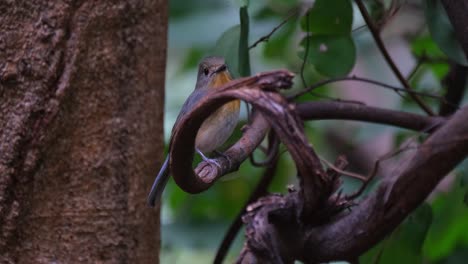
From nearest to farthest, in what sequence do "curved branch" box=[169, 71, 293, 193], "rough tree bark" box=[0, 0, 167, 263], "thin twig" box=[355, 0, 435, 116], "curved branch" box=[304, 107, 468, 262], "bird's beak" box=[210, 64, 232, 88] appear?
"curved branch" box=[169, 71, 293, 193] < "curved branch" box=[304, 107, 468, 262] < "rough tree bark" box=[0, 0, 167, 263] < "thin twig" box=[355, 0, 435, 116] < "bird's beak" box=[210, 64, 232, 88]

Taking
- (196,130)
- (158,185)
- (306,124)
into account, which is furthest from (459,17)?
(306,124)

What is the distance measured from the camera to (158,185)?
1.82 meters

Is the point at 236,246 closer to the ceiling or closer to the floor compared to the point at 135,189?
closer to the floor

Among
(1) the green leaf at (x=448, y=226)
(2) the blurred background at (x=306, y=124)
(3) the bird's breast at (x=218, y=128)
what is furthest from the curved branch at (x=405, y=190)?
(1) the green leaf at (x=448, y=226)

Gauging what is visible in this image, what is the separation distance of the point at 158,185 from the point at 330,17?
1.78ft

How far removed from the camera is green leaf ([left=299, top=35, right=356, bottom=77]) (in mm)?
1928

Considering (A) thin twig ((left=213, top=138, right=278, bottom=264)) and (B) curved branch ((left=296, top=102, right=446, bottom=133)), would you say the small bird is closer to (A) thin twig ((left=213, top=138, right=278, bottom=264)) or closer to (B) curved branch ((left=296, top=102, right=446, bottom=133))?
(A) thin twig ((left=213, top=138, right=278, bottom=264))

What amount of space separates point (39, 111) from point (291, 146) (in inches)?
31.1

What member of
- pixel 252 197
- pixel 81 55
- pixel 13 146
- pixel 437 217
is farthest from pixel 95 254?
pixel 437 217

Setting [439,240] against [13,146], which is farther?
[439,240]

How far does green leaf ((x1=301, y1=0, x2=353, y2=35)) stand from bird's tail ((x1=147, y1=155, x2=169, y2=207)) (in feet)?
1.48

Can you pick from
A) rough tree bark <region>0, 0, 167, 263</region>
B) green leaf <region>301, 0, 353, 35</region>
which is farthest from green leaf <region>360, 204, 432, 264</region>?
rough tree bark <region>0, 0, 167, 263</region>

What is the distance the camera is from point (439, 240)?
90.6 inches

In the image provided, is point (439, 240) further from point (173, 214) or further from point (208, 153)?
point (173, 214)
